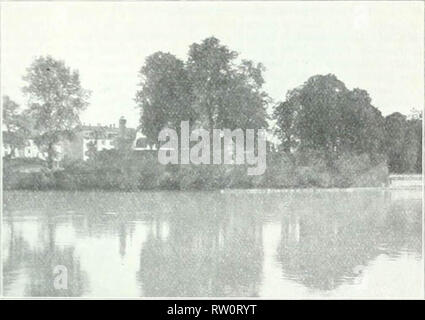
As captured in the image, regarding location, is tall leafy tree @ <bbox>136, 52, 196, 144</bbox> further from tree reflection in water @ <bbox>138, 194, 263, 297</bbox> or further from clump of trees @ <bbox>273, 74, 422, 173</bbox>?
tree reflection in water @ <bbox>138, 194, 263, 297</bbox>

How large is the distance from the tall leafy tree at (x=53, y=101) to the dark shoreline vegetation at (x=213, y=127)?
0.22 feet

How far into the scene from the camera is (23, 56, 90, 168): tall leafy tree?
102 feet

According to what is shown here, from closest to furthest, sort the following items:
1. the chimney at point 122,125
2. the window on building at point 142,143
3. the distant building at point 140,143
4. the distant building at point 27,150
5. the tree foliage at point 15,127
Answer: the tree foliage at point 15,127, the chimney at point 122,125, the distant building at point 27,150, the distant building at point 140,143, the window on building at point 142,143

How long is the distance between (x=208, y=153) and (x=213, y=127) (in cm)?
354

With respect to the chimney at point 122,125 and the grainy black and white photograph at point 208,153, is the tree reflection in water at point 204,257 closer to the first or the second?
the grainy black and white photograph at point 208,153

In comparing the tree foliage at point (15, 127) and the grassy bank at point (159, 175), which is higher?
the tree foliage at point (15, 127)

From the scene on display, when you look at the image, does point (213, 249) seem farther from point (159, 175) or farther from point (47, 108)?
point (47, 108)

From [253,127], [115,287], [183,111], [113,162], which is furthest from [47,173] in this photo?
[115,287]

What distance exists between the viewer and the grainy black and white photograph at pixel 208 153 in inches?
469

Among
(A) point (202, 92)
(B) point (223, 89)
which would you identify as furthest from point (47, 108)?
(B) point (223, 89)

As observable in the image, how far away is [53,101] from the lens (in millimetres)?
37438

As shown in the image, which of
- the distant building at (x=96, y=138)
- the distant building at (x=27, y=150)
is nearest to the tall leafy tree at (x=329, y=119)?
the distant building at (x=96, y=138)

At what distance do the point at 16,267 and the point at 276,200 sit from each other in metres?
19.9

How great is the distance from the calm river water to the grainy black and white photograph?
0.26 ft
